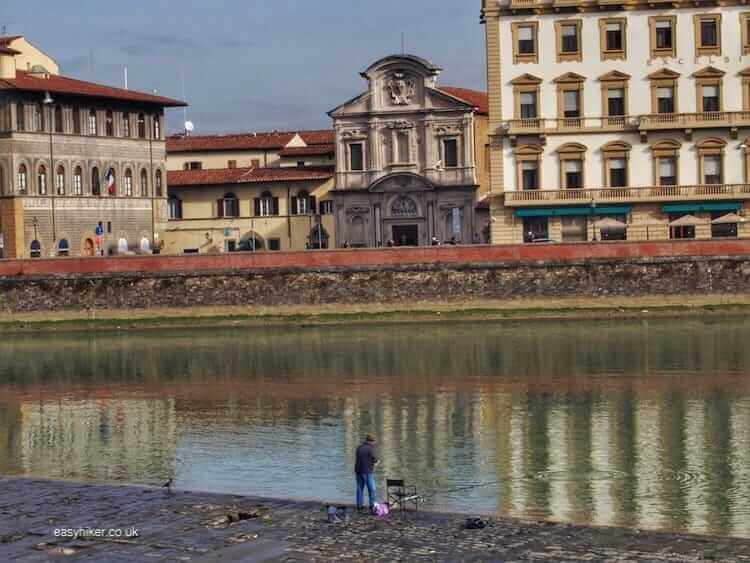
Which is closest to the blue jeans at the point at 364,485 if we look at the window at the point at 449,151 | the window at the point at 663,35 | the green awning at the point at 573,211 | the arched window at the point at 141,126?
the green awning at the point at 573,211

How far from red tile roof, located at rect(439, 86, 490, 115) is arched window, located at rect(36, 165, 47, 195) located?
23358 mm

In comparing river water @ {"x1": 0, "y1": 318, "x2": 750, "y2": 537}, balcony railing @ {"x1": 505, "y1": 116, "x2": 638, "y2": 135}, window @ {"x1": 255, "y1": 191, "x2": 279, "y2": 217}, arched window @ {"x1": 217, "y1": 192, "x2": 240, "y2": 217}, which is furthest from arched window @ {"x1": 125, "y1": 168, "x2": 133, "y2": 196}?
river water @ {"x1": 0, "y1": 318, "x2": 750, "y2": 537}

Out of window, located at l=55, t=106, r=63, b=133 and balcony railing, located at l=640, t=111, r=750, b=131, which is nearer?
balcony railing, located at l=640, t=111, r=750, b=131

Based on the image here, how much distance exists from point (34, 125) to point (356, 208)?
1896 centimetres

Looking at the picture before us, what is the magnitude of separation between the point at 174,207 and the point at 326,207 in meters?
10.6

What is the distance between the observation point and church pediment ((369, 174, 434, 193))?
91.4 meters

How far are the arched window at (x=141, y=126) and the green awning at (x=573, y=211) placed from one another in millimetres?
28772

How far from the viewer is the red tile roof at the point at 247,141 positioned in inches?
4163

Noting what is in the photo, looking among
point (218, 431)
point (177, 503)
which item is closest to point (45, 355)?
point (218, 431)

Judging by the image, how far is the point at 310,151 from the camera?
102 metres

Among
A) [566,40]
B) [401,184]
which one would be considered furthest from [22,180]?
[566,40]

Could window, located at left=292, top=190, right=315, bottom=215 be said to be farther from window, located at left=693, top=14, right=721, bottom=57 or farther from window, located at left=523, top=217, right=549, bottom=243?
window, located at left=693, top=14, right=721, bottom=57

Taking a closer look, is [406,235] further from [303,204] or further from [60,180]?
Answer: [60,180]

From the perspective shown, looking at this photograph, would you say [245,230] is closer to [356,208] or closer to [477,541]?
[356,208]
